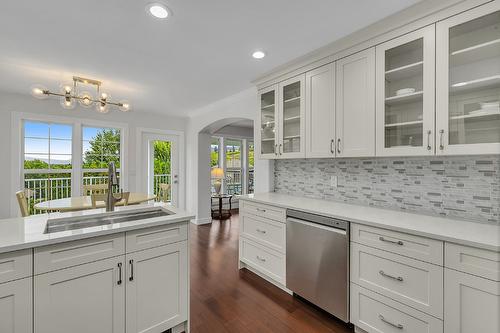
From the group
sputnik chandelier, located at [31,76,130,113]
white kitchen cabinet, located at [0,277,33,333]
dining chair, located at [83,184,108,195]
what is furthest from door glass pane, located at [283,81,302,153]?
dining chair, located at [83,184,108,195]

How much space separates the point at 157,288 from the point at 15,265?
2.73 feet

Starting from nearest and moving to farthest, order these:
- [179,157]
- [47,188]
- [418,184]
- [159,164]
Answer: [418,184] < [47,188] < [159,164] < [179,157]

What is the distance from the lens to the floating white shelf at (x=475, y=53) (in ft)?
4.98

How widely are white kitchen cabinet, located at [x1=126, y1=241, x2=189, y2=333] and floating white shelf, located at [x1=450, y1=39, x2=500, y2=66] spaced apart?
94.4 inches

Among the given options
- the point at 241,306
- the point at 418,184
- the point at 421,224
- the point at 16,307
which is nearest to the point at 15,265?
the point at 16,307

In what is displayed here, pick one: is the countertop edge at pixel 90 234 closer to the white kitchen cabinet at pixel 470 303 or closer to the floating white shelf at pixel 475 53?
the white kitchen cabinet at pixel 470 303

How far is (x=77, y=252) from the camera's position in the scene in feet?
4.68

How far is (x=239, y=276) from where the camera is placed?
2.85 metres

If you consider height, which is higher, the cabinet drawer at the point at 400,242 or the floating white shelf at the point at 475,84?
the floating white shelf at the point at 475,84

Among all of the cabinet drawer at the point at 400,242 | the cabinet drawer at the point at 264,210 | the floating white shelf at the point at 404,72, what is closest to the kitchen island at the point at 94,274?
the cabinet drawer at the point at 264,210

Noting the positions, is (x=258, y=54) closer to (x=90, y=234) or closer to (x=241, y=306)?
(x=90, y=234)

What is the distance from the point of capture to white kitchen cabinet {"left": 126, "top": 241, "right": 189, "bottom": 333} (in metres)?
1.63

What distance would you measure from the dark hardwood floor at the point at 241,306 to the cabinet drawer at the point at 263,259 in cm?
16

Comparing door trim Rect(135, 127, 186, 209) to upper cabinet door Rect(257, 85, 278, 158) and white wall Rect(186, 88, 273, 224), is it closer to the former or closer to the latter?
white wall Rect(186, 88, 273, 224)
